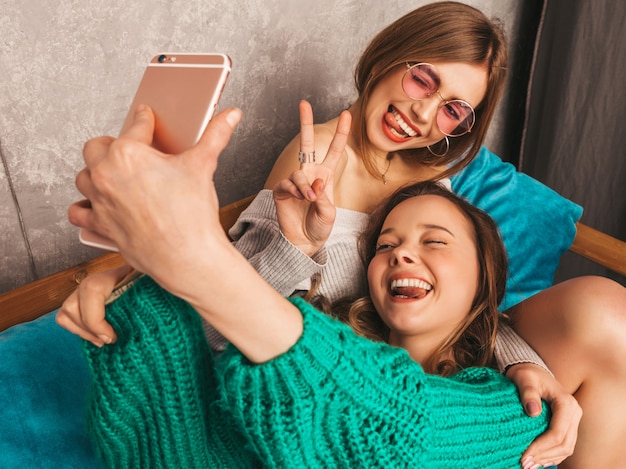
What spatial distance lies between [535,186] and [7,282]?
143cm

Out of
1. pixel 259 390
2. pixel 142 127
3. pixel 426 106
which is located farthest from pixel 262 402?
pixel 426 106

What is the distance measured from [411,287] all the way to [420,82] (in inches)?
19.1

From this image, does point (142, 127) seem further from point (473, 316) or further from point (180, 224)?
point (473, 316)

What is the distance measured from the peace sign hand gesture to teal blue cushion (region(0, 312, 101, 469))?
0.44 metres

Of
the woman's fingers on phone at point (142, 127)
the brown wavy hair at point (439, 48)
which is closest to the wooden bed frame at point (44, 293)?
the woman's fingers on phone at point (142, 127)

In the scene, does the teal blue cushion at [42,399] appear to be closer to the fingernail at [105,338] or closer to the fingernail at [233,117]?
the fingernail at [105,338]

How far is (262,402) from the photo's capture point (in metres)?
0.63

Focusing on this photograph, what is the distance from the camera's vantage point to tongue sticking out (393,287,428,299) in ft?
3.41

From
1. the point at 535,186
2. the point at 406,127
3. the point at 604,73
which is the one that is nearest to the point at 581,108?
the point at 604,73

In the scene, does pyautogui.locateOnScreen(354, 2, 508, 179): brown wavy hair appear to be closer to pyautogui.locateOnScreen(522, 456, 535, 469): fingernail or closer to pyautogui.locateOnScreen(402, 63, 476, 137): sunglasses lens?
pyautogui.locateOnScreen(402, 63, 476, 137): sunglasses lens

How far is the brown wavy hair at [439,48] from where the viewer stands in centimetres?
129

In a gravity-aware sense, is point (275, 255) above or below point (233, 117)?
below

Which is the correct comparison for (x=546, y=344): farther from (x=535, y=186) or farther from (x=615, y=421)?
(x=535, y=186)

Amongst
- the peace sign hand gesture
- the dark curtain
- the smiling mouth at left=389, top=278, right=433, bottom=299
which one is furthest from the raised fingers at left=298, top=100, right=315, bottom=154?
the dark curtain
